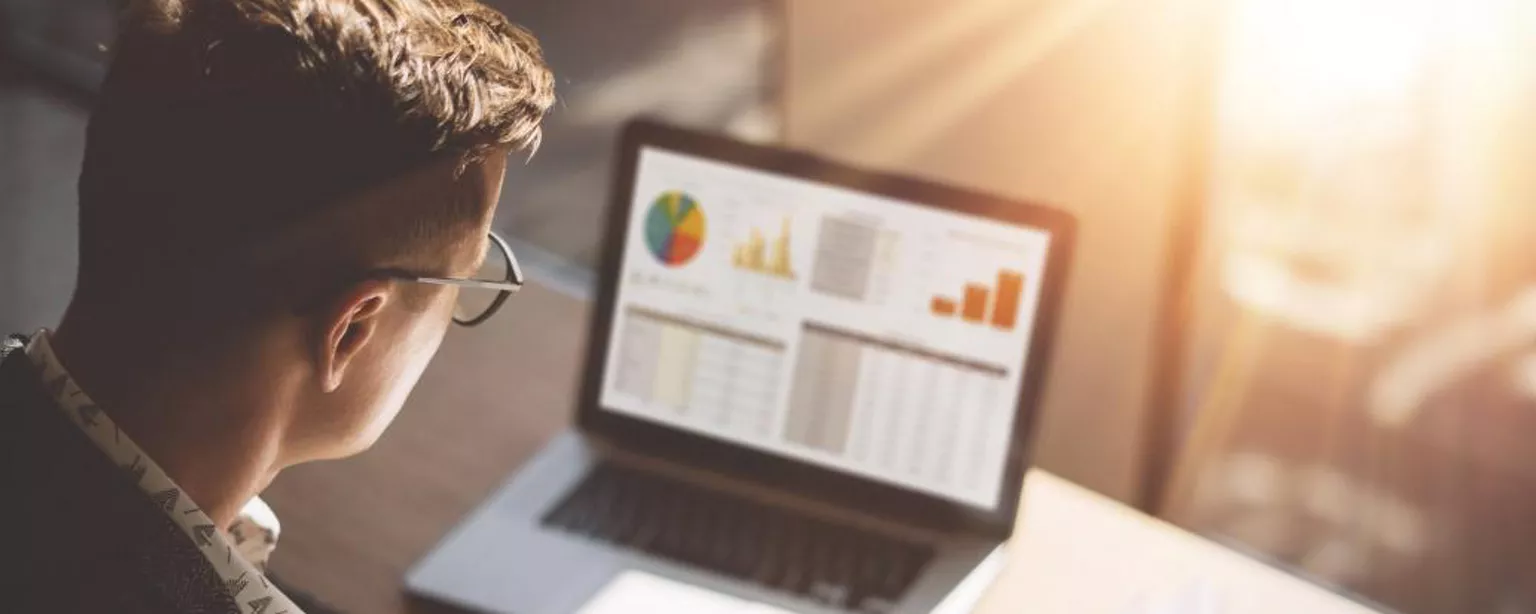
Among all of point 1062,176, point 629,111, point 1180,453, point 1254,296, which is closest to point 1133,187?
point 1062,176

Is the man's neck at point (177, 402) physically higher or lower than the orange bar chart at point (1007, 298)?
lower

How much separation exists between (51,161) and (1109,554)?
7.33 ft

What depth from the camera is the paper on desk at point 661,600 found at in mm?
1181

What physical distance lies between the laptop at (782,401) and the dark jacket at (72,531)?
0.41 meters

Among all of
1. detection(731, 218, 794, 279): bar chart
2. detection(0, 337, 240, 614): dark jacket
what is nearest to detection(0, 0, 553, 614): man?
detection(0, 337, 240, 614): dark jacket

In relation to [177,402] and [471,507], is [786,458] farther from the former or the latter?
[177,402]

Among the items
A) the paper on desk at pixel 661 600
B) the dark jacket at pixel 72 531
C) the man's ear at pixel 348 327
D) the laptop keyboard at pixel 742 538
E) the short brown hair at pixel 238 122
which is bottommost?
the paper on desk at pixel 661 600

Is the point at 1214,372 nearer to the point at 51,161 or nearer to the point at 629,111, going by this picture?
the point at 629,111

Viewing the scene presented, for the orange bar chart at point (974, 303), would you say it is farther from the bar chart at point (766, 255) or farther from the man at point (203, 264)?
the man at point (203, 264)

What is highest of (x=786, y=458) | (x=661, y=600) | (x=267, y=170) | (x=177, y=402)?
(x=267, y=170)

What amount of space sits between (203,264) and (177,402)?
9 cm

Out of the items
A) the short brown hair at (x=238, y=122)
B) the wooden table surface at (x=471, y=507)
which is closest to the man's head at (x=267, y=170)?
the short brown hair at (x=238, y=122)

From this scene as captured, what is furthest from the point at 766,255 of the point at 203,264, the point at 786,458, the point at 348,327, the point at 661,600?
the point at 203,264

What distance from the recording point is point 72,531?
769 mm
